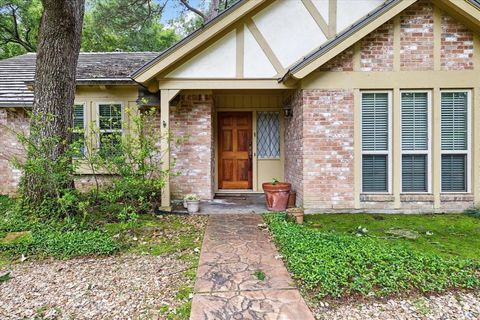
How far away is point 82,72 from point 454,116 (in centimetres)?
892

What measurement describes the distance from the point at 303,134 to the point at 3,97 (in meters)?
7.90

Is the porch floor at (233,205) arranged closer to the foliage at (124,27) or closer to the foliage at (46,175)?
the foliage at (46,175)

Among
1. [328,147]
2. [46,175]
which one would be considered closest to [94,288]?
[46,175]

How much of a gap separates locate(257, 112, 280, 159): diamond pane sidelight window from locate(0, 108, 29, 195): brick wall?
20.6ft

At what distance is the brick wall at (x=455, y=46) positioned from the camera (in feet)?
19.8

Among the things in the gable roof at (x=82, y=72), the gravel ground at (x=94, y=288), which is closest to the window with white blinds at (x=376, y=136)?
the gravel ground at (x=94, y=288)

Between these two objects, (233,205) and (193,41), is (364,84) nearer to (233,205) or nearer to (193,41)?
(193,41)

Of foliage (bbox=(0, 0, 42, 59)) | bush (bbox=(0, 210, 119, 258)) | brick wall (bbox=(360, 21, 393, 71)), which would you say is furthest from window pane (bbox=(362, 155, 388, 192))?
foliage (bbox=(0, 0, 42, 59))

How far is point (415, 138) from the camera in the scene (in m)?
6.15

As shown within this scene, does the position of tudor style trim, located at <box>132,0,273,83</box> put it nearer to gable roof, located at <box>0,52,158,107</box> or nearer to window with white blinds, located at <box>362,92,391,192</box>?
gable roof, located at <box>0,52,158,107</box>

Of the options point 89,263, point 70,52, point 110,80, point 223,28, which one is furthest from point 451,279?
point 110,80

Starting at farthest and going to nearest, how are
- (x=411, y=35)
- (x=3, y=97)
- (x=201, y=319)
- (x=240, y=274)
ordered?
(x=3, y=97), (x=411, y=35), (x=240, y=274), (x=201, y=319)

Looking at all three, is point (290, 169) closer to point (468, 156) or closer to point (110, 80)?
point (468, 156)

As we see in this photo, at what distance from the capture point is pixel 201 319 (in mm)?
2729
